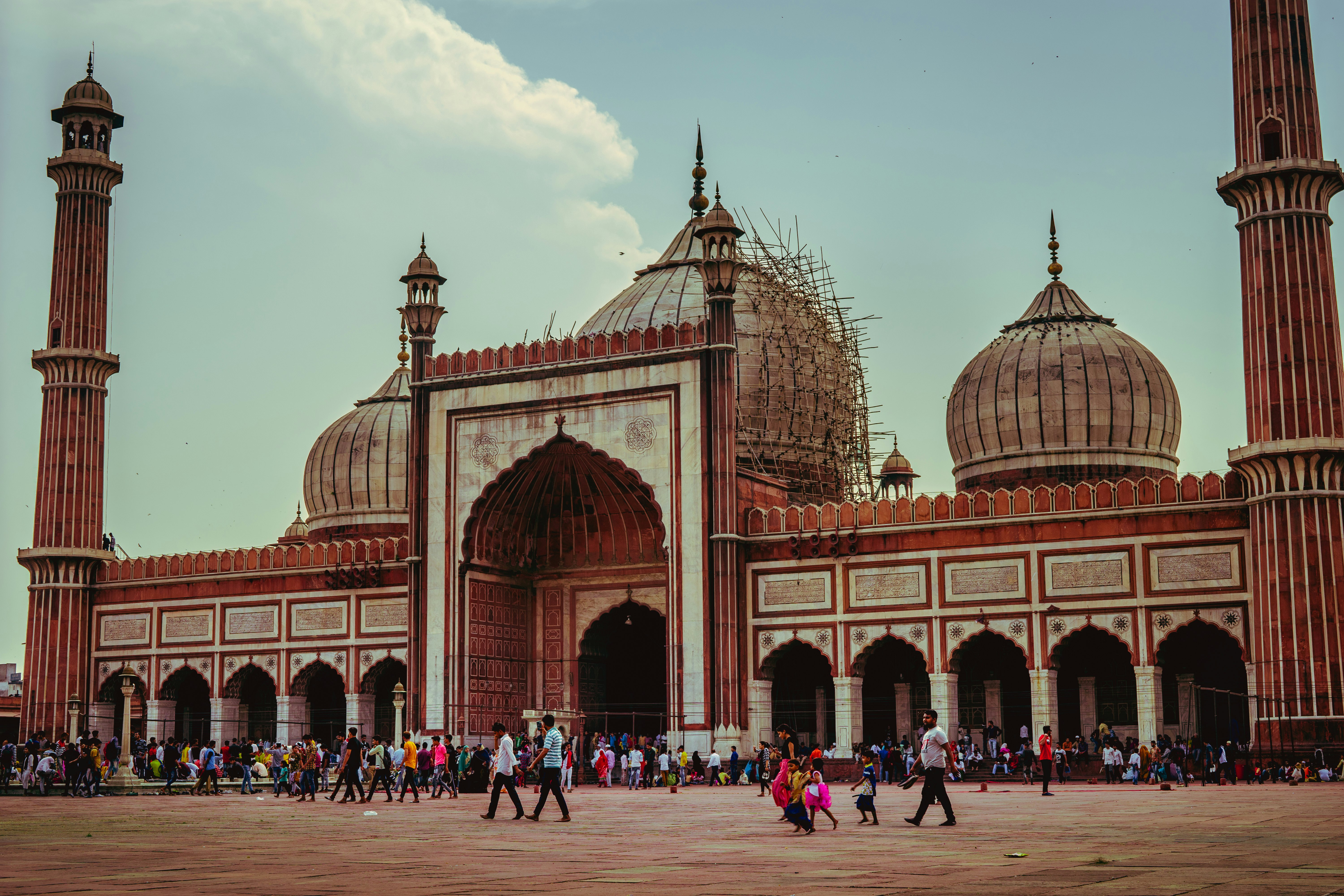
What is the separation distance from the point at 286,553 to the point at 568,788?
9.54 meters

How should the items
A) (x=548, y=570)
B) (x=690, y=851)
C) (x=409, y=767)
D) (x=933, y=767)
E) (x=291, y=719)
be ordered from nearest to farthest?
(x=690, y=851)
(x=933, y=767)
(x=409, y=767)
(x=548, y=570)
(x=291, y=719)

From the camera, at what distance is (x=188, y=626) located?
95.4 ft

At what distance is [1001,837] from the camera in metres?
9.22

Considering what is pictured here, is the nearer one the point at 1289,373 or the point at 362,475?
the point at 1289,373

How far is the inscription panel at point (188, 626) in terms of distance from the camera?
28938 millimetres

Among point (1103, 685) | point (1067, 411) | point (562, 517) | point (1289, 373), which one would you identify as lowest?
point (1103, 685)

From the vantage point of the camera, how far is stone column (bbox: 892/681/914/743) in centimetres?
2525

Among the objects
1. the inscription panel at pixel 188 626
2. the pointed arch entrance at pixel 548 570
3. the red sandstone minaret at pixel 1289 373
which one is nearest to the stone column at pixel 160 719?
the inscription panel at pixel 188 626

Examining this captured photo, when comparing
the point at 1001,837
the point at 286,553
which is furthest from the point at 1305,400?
the point at 286,553

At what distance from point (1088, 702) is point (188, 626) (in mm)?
16832

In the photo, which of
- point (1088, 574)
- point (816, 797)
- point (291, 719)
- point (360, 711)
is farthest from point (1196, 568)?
point (291, 719)

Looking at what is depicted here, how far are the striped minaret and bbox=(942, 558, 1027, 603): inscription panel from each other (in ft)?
55.3

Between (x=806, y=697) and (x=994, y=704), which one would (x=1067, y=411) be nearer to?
(x=994, y=704)

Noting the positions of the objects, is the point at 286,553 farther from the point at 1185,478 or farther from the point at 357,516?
the point at 1185,478
